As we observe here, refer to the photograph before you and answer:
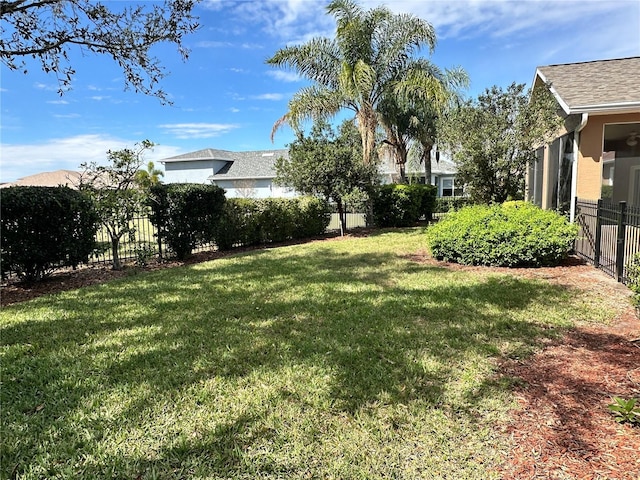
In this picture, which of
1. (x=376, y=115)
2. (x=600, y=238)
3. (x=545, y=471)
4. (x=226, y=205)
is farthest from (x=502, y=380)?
(x=376, y=115)

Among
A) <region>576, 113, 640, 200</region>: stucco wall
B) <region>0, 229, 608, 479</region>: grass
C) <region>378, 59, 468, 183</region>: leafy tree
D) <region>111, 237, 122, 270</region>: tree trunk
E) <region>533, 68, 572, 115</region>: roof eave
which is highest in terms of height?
<region>378, 59, 468, 183</region>: leafy tree

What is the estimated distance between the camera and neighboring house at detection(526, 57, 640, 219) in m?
8.13

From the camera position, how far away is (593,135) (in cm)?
838

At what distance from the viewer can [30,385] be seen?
3.27m

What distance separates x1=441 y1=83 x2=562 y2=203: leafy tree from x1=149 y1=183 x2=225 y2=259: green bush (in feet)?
22.1

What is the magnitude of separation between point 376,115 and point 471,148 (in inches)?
257

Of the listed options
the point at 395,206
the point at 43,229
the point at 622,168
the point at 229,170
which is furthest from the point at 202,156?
the point at 622,168

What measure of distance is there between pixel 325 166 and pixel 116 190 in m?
6.34

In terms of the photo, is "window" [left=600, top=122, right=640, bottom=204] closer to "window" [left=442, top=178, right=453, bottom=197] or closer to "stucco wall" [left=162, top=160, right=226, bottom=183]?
"window" [left=442, top=178, right=453, bottom=197]

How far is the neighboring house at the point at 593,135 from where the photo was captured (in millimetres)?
8133

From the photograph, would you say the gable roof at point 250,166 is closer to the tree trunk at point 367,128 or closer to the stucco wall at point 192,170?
the stucco wall at point 192,170

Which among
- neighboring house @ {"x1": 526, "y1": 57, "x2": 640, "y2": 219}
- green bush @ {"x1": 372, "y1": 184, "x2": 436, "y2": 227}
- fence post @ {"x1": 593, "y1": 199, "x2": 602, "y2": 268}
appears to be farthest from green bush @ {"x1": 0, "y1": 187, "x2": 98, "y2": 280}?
green bush @ {"x1": 372, "y1": 184, "x2": 436, "y2": 227}

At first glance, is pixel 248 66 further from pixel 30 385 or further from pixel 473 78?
pixel 30 385

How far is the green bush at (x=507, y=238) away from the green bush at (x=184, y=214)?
5.68 meters
